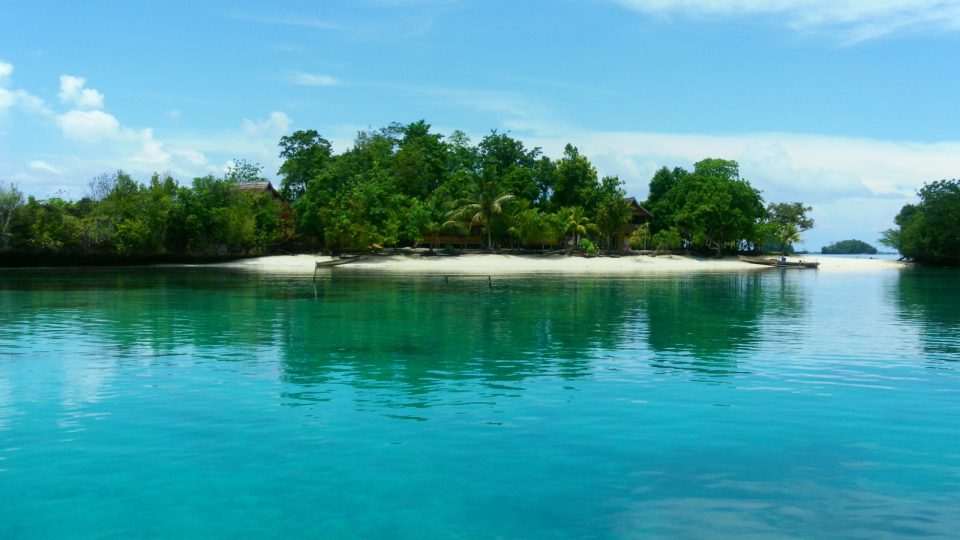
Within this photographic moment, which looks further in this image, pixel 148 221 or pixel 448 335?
pixel 148 221

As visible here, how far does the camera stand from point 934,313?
34250mm

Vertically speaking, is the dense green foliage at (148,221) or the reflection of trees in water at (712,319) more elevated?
the dense green foliage at (148,221)

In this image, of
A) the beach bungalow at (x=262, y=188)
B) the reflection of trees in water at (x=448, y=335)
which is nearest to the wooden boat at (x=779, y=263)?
the reflection of trees in water at (x=448, y=335)

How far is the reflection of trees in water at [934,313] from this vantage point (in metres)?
23.0

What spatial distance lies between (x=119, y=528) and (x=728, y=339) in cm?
2036

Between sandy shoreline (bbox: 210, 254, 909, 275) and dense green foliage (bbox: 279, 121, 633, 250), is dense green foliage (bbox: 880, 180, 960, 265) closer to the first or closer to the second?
sandy shoreline (bbox: 210, 254, 909, 275)

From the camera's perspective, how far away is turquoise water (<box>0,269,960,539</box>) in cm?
884

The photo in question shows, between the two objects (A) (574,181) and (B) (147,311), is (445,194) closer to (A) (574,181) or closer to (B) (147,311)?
(A) (574,181)

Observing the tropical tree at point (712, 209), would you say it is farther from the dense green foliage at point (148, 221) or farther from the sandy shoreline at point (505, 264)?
the dense green foliage at point (148, 221)

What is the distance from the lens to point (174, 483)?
32.6 ft

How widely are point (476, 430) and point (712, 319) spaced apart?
20.7m

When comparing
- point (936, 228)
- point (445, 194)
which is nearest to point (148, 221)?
point (445, 194)

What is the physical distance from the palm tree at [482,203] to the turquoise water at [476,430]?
58289mm

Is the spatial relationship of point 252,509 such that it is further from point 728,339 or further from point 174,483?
point 728,339
